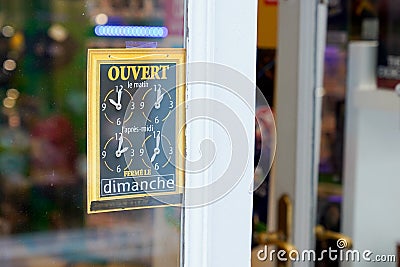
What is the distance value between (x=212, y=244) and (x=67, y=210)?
0.15 meters

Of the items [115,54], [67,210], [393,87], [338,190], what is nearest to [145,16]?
[115,54]

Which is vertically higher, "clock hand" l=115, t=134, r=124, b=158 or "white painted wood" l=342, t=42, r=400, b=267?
"clock hand" l=115, t=134, r=124, b=158

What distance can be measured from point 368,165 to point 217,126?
1.27 meters

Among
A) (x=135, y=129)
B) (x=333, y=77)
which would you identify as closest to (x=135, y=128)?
(x=135, y=129)

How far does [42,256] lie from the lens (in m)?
0.75

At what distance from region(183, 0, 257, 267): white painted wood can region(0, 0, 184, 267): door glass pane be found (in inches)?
0.7

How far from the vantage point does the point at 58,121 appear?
26.7 inches

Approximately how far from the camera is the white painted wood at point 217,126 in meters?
0.69

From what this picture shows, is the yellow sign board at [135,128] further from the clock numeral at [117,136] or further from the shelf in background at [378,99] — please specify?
the shelf in background at [378,99]

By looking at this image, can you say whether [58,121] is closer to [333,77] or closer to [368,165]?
[368,165]

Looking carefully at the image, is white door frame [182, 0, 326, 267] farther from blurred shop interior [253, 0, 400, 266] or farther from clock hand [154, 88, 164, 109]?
blurred shop interior [253, 0, 400, 266]

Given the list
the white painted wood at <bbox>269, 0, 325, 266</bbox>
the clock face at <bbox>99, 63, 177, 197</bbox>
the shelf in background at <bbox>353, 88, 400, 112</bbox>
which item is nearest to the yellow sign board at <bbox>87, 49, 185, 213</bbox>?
the clock face at <bbox>99, 63, 177, 197</bbox>

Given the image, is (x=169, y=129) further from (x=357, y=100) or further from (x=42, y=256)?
(x=357, y=100)

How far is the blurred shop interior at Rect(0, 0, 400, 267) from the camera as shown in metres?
0.66
